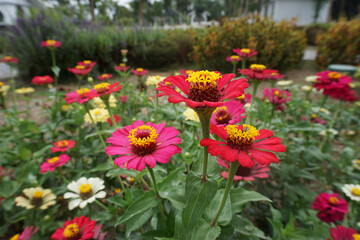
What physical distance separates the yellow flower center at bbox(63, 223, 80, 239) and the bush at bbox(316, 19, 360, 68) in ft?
24.5

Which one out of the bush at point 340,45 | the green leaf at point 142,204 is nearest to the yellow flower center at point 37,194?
the green leaf at point 142,204

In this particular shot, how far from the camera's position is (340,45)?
20.4 feet

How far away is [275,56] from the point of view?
475 centimetres

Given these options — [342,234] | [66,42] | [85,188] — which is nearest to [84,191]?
[85,188]

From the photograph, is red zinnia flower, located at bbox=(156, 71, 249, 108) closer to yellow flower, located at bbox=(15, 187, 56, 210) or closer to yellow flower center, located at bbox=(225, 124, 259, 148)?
yellow flower center, located at bbox=(225, 124, 259, 148)

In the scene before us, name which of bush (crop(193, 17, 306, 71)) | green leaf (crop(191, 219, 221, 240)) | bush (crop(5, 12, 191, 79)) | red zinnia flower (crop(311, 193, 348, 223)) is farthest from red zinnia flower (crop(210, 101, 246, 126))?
bush (crop(5, 12, 191, 79))

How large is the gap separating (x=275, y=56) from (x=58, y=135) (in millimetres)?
4634

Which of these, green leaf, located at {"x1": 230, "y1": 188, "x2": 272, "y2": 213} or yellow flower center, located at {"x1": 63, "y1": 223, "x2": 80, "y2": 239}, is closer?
Answer: green leaf, located at {"x1": 230, "y1": 188, "x2": 272, "y2": 213}

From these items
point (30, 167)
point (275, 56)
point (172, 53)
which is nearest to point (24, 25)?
point (172, 53)

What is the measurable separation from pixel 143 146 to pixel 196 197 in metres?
0.22

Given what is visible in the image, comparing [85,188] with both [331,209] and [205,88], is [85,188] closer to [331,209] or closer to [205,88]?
[205,88]

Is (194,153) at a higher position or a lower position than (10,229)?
higher

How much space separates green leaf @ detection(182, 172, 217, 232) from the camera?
23.6 inches

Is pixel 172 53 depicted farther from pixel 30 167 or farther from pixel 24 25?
pixel 30 167
